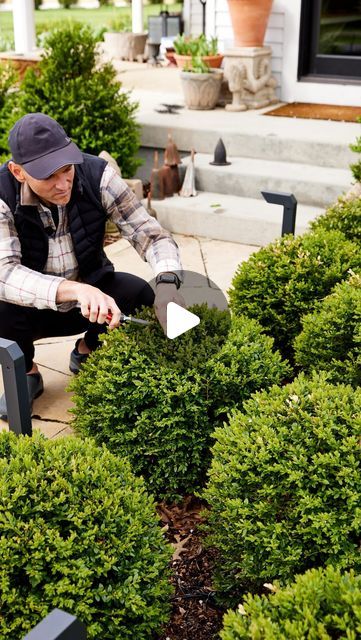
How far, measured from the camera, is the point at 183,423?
118 inches

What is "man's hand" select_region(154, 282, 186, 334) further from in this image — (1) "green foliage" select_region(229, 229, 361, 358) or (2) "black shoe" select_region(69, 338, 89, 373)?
(2) "black shoe" select_region(69, 338, 89, 373)

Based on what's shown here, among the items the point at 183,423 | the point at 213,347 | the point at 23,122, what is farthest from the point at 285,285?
the point at 23,122

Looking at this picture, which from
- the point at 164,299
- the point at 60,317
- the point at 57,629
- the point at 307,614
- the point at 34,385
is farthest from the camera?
the point at 34,385

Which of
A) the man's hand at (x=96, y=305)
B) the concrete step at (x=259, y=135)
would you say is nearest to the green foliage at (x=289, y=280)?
the man's hand at (x=96, y=305)

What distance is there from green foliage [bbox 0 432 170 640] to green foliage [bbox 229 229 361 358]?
1.78m

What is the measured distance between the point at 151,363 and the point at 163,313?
8.7 inches

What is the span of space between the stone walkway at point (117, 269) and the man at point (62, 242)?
0.14m

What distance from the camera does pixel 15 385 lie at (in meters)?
2.70

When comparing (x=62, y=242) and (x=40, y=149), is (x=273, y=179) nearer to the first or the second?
(x=62, y=242)

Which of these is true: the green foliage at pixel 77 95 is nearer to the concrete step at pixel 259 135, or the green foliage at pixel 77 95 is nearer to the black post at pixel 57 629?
the concrete step at pixel 259 135

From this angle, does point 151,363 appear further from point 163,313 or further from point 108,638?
point 108,638

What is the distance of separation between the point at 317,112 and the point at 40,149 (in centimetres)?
554

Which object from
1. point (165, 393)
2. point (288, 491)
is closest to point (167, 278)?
point (165, 393)

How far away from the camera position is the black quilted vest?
11.2 ft
